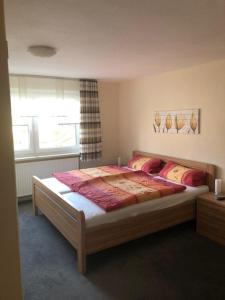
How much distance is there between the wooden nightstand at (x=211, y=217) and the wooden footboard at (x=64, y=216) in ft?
Answer: 5.26

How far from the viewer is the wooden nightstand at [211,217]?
291 cm

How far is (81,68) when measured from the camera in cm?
370

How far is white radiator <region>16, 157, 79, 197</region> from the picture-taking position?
4.30m

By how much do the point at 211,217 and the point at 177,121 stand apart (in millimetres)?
1604

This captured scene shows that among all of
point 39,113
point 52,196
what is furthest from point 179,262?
point 39,113

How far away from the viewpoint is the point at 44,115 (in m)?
4.49

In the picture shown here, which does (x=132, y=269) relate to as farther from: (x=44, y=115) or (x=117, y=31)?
(x=44, y=115)

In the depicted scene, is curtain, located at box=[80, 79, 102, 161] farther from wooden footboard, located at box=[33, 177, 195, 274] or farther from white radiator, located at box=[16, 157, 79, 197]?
wooden footboard, located at box=[33, 177, 195, 274]

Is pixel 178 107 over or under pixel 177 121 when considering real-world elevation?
over

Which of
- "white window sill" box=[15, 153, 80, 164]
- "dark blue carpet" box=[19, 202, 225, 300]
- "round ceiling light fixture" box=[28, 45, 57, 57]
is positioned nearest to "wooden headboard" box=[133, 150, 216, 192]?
"dark blue carpet" box=[19, 202, 225, 300]

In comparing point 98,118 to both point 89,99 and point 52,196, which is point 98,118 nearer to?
point 89,99

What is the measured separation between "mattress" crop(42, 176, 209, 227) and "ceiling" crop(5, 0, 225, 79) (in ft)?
5.50

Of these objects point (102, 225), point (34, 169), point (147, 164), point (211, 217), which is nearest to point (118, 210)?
point (102, 225)

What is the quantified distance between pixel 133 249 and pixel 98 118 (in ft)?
9.37
